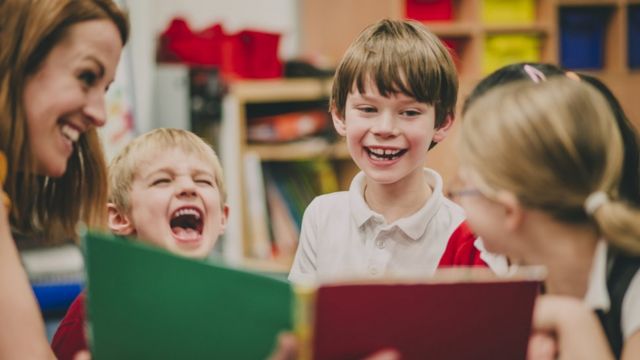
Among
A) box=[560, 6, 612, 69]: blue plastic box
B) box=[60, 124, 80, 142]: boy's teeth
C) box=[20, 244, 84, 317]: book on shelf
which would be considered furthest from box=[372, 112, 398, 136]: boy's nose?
box=[560, 6, 612, 69]: blue plastic box

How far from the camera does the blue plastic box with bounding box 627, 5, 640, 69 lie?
4.15 metres

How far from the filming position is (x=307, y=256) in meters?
1.63

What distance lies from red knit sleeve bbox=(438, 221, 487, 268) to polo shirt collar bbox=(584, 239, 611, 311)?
1.13 ft

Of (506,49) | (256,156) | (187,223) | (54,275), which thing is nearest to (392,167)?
(187,223)

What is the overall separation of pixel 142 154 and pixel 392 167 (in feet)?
1.57

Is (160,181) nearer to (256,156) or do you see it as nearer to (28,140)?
(28,140)

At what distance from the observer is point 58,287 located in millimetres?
2924

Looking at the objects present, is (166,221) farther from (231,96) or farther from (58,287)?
(231,96)

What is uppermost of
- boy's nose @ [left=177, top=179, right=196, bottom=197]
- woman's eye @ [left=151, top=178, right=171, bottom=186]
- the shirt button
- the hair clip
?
the hair clip

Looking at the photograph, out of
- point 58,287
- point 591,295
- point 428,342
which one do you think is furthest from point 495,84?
point 58,287

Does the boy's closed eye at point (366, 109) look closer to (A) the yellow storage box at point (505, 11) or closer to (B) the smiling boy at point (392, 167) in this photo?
(B) the smiling boy at point (392, 167)

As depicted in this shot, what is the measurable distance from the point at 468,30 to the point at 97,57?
2.78 m

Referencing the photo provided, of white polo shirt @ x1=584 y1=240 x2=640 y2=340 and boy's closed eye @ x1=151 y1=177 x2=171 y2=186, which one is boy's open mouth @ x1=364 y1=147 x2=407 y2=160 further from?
white polo shirt @ x1=584 y1=240 x2=640 y2=340

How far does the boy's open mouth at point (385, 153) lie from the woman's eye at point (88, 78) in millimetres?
561
